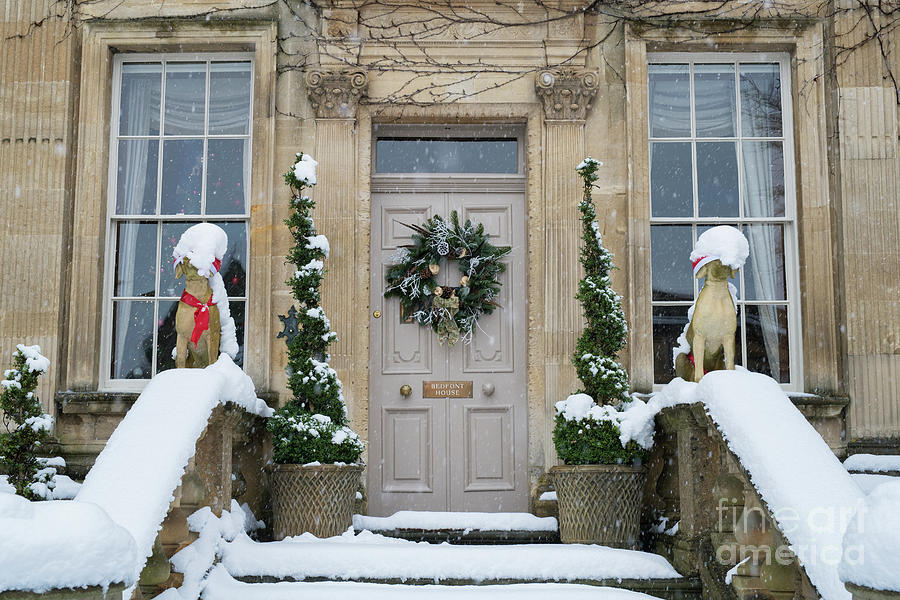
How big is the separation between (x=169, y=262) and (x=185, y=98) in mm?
1317

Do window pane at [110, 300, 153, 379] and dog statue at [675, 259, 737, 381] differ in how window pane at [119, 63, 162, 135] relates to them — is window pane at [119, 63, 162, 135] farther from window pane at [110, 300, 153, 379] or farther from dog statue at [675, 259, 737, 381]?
dog statue at [675, 259, 737, 381]

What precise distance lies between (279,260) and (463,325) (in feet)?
4.87

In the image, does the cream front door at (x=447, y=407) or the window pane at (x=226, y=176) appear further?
the window pane at (x=226, y=176)

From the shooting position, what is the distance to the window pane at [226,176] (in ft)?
25.0

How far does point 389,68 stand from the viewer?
24.7 ft

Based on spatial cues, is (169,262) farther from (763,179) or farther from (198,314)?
(763,179)

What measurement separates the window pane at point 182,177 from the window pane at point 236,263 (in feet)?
1.23

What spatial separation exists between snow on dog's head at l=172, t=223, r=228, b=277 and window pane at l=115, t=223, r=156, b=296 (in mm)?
1852

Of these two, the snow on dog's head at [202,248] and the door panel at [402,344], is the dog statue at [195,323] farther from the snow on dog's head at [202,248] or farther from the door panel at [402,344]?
the door panel at [402,344]

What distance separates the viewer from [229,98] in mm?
7707

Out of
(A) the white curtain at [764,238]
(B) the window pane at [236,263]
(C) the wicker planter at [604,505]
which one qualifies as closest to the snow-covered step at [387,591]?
(C) the wicker planter at [604,505]

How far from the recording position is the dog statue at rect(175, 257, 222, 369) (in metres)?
5.81

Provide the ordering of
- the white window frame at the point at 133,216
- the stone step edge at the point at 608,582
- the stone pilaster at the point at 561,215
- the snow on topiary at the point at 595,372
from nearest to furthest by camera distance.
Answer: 1. the stone step edge at the point at 608,582
2. the snow on topiary at the point at 595,372
3. the stone pilaster at the point at 561,215
4. the white window frame at the point at 133,216

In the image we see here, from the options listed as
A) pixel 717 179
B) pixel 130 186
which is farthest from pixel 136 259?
pixel 717 179
